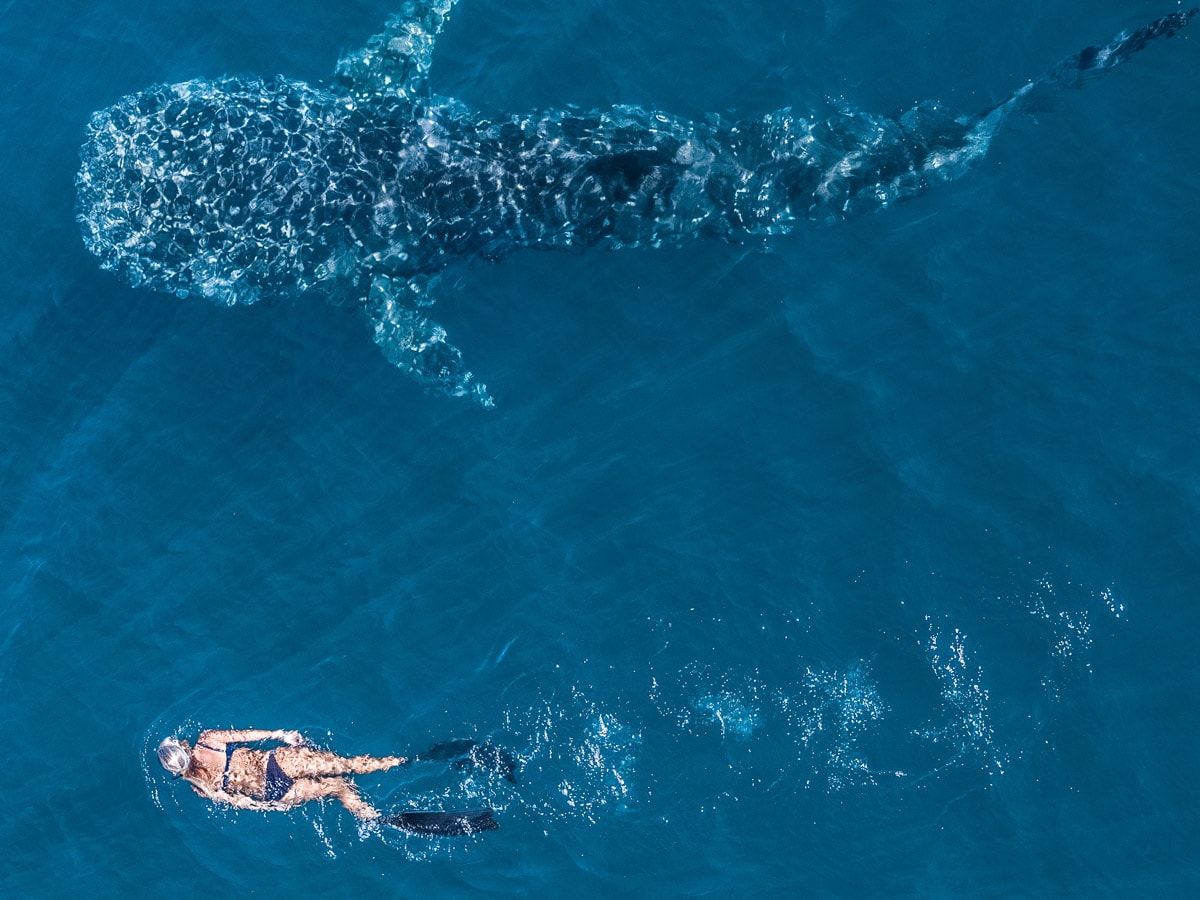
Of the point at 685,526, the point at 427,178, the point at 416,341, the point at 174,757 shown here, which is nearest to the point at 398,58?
the point at 427,178

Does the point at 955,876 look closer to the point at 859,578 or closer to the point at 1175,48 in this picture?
the point at 859,578

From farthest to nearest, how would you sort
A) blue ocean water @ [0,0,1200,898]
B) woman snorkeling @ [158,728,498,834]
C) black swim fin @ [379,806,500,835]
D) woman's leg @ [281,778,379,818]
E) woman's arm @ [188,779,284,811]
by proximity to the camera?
woman's arm @ [188,779,284,811] → woman's leg @ [281,778,379,818] → woman snorkeling @ [158,728,498,834] → black swim fin @ [379,806,500,835] → blue ocean water @ [0,0,1200,898]

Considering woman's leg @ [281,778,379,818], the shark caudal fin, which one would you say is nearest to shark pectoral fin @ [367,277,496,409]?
woman's leg @ [281,778,379,818]

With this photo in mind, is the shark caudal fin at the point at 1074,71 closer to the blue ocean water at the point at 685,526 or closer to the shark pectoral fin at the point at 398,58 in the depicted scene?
the blue ocean water at the point at 685,526

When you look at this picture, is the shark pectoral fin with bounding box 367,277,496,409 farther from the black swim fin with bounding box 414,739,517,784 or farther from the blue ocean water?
the black swim fin with bounding box 414,739,517,784

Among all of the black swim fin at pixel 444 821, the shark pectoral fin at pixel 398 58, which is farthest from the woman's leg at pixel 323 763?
the shark pectoral fin at pixel 398 58

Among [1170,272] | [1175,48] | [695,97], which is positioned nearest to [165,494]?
[695,97]

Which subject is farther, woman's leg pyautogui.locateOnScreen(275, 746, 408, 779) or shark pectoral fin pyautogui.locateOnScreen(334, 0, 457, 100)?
shark pectoral fin pyautogui.locateOnScreen(334, 0, 457, 100)

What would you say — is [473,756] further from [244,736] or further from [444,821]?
[244,736]
